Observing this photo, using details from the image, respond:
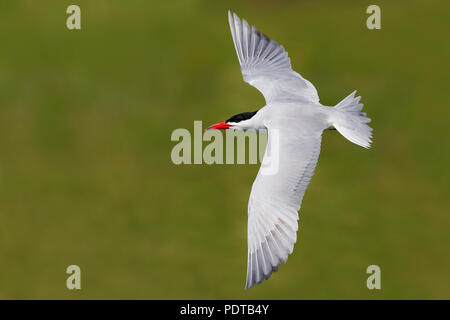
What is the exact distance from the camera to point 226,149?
4.45 m

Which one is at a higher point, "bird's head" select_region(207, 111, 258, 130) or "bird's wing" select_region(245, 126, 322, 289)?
"bird's head" select_region(207, 111, 258, 130)

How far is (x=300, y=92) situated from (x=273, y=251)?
45.7 inches

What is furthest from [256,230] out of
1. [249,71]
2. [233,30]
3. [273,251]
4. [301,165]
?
[233,30]

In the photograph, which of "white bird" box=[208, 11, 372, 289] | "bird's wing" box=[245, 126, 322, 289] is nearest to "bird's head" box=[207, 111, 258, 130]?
"white bird" box=[208, 11, 372, 289]

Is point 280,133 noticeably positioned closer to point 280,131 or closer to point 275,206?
point 280,131

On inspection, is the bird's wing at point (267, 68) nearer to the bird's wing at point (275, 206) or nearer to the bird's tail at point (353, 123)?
the bird's tail at point (353, 123)

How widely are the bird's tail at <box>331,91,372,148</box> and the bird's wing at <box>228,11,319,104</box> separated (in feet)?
0.70

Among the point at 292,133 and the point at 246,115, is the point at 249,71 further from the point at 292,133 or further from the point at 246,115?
the point at 292,133

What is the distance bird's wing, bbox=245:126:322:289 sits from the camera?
353 centimetres

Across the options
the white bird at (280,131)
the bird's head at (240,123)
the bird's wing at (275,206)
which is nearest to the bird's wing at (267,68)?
the white bird at (280,131)

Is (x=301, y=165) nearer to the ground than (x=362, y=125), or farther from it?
nearer to the ground

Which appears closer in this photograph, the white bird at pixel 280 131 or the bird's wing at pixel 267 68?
the white bird at pixel 280 131

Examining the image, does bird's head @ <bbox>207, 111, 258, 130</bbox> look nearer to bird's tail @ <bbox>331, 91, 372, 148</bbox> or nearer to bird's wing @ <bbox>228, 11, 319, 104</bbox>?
bird's wing @ <bbox>228, 11, 319, 104</bbox>

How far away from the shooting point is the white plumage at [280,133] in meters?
3.55
